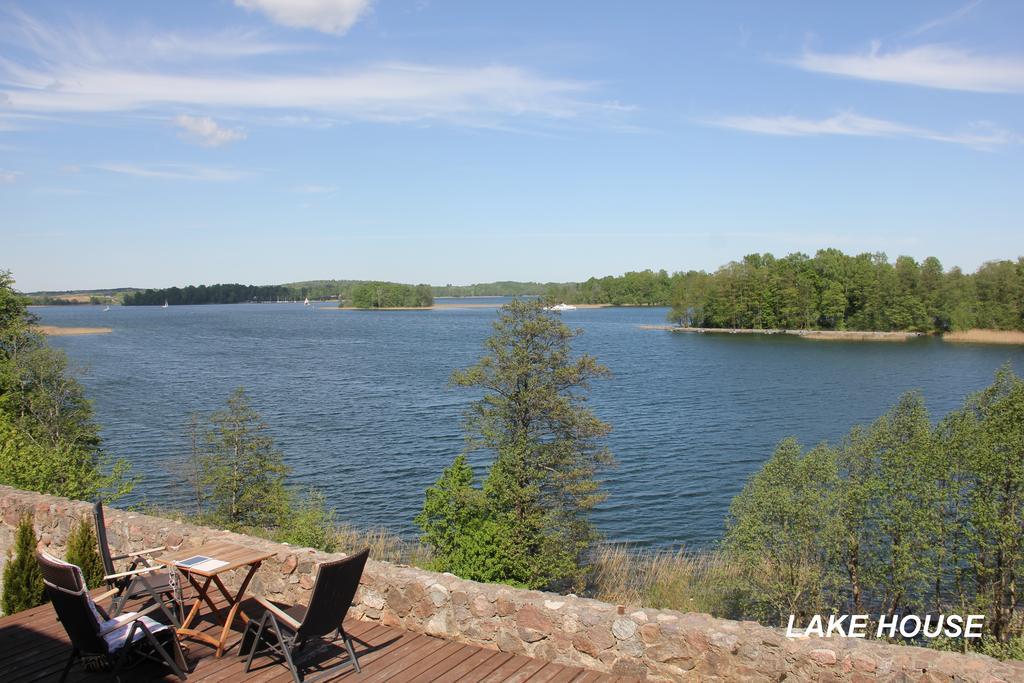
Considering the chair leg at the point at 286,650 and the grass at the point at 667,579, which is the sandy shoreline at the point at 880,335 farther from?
the chair leg at the point at 286,650

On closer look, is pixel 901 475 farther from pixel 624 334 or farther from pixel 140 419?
pixel 624 334

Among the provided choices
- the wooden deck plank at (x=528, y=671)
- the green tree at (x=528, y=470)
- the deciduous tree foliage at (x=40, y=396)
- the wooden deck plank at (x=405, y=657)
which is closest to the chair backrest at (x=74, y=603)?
the wooden deck plank at (x=405, y=657)

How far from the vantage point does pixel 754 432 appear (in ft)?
115

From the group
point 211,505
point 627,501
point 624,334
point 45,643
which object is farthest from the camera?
point 624,334

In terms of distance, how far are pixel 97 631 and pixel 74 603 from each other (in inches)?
9.6

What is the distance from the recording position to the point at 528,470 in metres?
19.5

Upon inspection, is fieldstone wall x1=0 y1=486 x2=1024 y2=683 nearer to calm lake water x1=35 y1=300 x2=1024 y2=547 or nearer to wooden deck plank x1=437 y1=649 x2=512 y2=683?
wooden deck plank x1=437 y1=649 x2=512 y2=683

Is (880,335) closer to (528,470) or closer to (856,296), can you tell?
(856,296)

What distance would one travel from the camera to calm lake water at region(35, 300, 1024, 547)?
2498 centimetres

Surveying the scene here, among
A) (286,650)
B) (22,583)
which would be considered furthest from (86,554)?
(286,650)

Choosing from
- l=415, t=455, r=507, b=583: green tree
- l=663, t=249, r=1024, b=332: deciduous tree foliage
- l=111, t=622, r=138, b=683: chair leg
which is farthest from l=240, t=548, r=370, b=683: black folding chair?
l=663, t=249, r=1024, b=332: deciduous tree foliage

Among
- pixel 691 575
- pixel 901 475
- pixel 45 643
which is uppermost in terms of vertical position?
pixel 45 643

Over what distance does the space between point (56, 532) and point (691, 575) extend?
1465 cm

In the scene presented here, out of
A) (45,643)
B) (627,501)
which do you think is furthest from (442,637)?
(627,501)
